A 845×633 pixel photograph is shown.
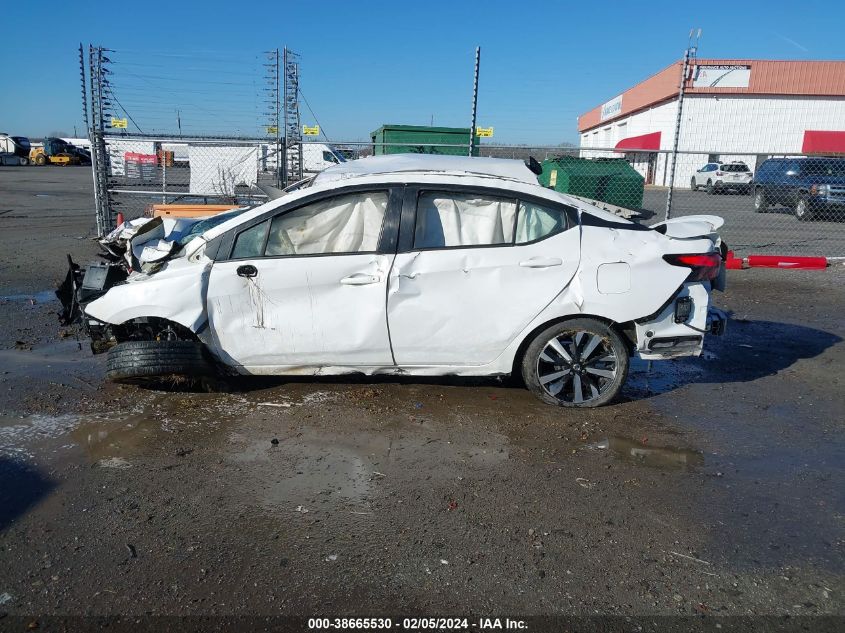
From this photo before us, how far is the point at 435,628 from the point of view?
2643 millimetres

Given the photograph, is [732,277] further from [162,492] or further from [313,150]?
[313,150]

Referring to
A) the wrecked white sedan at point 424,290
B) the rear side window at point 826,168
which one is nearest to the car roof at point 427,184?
the wrecked white sedan at point 424,290

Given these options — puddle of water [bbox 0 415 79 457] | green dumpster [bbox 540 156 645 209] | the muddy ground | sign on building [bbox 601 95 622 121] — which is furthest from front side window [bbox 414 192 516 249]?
sign on building [bbox 601 95 622 121]

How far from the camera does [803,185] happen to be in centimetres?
1762

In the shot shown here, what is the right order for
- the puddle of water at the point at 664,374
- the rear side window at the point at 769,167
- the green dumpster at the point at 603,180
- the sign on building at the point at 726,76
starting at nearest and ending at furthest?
the puddle of water at the point at 664,374
the green dumpster at the point at 603,180
the rear side window at the point at 769,167
the sign on building at the point at 726,76

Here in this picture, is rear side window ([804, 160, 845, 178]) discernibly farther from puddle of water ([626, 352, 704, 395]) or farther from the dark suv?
puddle of water ([626, 352, 704, 395])

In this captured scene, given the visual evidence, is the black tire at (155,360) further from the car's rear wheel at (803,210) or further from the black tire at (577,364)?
the car's rear wheel at (803,210)

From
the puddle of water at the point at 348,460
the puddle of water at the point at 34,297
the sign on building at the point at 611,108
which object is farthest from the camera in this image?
the sign on building at the point at 611,108

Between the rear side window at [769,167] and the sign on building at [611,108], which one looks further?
the sign on building at [611,108]

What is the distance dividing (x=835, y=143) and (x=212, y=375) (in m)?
45.1

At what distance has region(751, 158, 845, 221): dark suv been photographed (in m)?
17.0

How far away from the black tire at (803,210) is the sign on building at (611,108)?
137ft

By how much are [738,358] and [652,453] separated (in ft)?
8.73

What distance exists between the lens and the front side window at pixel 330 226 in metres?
4.74
